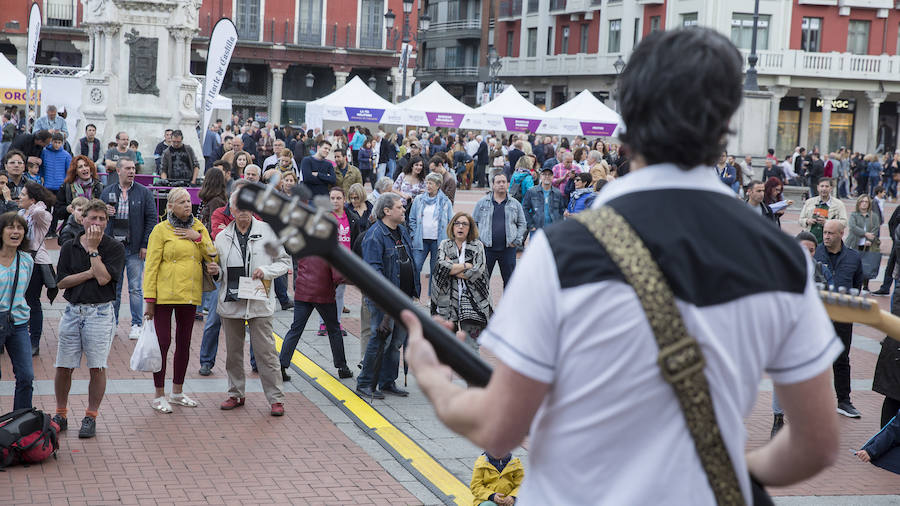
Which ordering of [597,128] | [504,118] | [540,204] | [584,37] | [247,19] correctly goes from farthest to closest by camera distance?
[584,37], [247,19], [504,118], [597,128], [540,204]

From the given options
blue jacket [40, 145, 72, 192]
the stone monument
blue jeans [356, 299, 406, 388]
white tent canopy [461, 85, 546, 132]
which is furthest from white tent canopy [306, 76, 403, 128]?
blue jeans [356, 299, 406, 388]

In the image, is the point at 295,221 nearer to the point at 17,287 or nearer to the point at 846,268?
the point at 17,287

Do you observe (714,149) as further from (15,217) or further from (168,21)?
(168,21)

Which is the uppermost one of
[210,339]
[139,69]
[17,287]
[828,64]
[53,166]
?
[828,64]

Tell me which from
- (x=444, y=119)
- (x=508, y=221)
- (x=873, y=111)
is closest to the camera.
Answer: (x=508, y=221)

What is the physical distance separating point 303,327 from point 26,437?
3183 mm

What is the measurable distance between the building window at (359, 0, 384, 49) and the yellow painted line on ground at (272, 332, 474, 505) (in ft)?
167

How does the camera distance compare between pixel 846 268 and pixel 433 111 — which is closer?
pixel 846 268

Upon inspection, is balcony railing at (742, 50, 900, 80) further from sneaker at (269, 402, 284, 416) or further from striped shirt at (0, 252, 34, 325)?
striped shirt at (0, 252, 34, 325)

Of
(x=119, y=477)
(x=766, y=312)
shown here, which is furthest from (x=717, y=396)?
(x=119, y=477)

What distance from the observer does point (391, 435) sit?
27.0 feet

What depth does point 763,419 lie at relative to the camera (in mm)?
9141

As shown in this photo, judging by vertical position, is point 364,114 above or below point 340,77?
below

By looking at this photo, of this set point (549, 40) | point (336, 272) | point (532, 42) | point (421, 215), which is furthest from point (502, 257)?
point (532, 42)
